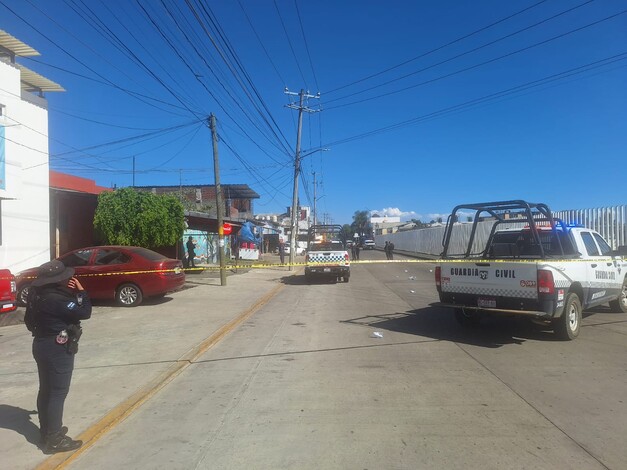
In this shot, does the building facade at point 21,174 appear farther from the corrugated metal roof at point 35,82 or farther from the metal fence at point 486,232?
the metal fence at point 486,232

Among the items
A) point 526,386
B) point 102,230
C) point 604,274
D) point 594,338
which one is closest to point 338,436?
point 526,386

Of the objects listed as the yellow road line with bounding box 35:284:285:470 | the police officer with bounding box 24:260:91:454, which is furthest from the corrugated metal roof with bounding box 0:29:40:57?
the police officer with bounding box 24:260:91:454

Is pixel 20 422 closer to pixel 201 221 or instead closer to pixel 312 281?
pixel 312 281

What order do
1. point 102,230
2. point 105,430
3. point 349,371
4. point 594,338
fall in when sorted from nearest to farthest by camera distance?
point 105,430
point 349,371
point 594,338
point 102,230

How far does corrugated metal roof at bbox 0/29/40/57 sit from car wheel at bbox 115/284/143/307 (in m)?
10.5

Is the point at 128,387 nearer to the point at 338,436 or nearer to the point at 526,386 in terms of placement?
the point at 338,436

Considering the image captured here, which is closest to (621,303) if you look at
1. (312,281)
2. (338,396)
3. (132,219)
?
(338,396)

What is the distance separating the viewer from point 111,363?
7.39 m

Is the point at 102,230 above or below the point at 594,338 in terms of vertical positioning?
above

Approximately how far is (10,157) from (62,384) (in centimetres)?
1274

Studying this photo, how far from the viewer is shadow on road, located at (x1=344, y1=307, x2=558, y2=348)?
870 cm

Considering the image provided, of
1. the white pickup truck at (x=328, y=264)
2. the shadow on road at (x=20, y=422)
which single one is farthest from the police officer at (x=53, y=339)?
the white pickup truck at (x=328, y=264)

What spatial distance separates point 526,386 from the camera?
597cm

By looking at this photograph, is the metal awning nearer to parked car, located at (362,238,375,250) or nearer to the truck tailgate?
the truck tailgate
